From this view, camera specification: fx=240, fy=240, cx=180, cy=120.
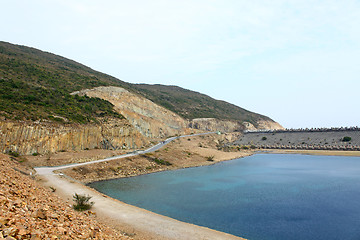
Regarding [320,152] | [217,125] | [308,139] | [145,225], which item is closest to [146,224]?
[145,225]

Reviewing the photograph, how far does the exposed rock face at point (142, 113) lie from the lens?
74.2 m

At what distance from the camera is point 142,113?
279ft

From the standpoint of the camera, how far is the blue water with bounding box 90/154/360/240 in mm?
18797

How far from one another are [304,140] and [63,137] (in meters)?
80.8

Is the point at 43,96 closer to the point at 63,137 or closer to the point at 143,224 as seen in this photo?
the point at 63,137

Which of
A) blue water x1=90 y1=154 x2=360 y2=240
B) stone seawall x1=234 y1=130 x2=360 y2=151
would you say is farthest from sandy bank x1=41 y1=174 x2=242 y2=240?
stone seawall x1=234 y1=130 x2=360 y2=151

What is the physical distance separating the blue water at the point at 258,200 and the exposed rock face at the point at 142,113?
35.1 m

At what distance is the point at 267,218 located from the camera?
2062cm

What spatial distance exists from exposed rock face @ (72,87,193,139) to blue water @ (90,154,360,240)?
1381 inches

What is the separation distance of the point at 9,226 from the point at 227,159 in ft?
194

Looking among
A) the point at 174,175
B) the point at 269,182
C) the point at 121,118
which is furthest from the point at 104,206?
the point at 121,118

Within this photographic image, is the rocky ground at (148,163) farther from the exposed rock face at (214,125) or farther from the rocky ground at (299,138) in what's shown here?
the exposed rock face at (214,125)

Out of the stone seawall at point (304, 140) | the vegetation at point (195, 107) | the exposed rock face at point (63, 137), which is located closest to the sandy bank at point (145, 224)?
the exposed rock face at point (63, 137)

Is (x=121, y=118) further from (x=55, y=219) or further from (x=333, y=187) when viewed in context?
(x=55, y=219)
